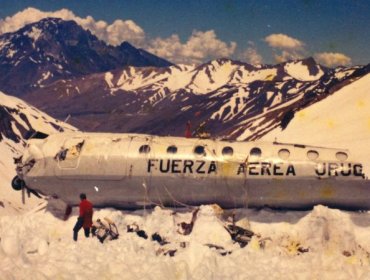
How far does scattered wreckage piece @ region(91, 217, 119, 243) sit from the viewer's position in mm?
23391

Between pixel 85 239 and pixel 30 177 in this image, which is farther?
pixel 30 177

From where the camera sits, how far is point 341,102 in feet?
222

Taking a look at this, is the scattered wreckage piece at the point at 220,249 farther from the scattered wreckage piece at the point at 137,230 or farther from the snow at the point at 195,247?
the scattered wreckage piece at the point at 137,230

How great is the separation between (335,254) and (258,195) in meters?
5.06

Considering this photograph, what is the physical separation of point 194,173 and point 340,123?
35.7m

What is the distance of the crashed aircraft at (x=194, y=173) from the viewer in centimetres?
2377

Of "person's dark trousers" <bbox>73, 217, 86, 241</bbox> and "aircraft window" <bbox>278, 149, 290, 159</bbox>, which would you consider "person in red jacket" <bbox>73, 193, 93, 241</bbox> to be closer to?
"person's dark trousers" <bbox>73, 217, 86, 241</bbox>

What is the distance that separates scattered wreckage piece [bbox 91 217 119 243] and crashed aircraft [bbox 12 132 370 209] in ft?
5.78

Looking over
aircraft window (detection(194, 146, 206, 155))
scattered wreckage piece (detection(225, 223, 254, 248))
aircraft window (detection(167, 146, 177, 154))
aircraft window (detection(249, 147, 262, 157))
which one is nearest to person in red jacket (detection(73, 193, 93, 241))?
aircraft window (detection(167, 146, 177, 154))

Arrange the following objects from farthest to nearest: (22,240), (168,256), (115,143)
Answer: (115,143)
(22,240)
(168,256)

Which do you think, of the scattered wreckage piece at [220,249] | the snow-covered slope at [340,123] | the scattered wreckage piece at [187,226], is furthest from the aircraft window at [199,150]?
the snow-covered slope at [340,123]

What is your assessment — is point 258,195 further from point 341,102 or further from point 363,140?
point 341,102

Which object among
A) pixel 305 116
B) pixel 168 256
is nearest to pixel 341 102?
pixel 305 116

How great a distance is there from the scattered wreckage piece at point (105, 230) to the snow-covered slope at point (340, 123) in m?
20.2
